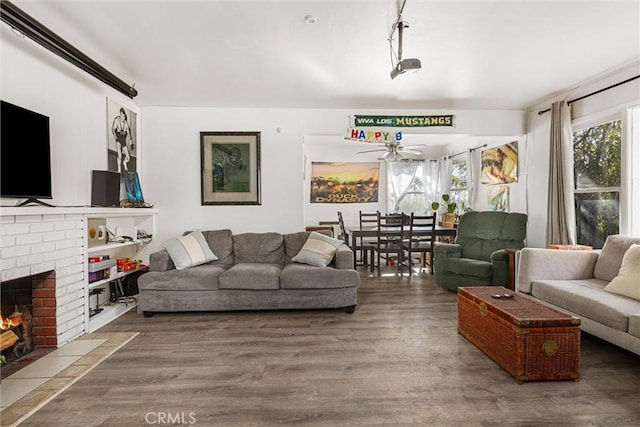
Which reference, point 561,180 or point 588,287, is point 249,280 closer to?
point 588,287

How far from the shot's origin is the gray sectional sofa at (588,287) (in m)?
2.33

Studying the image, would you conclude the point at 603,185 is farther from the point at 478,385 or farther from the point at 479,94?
the point at 478,385

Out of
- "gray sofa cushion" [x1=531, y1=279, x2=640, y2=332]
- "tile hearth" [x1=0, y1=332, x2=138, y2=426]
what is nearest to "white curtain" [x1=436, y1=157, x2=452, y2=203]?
"gray sofa cushion" [x1=531, y1=279, x2=640, y2=332]

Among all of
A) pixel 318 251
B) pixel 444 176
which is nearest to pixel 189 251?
pixel 318 251

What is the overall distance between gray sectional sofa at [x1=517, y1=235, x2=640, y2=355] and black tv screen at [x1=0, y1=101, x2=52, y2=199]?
13.9 feet

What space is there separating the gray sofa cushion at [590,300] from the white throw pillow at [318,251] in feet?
6.71

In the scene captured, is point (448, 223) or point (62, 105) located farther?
point (448, 223)

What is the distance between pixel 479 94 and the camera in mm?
4223

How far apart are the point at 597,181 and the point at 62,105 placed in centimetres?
559

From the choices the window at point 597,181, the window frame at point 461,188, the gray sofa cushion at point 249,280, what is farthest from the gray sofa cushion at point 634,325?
the window frame at point 461,188

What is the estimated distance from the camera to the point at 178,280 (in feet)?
11.7

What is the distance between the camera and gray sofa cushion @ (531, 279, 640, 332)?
7.69 ft

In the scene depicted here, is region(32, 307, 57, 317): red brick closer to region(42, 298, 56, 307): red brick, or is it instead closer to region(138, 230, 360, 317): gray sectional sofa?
region(42, 298, 56, 307): red brick

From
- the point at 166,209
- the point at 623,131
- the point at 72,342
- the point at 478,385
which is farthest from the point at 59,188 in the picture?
the point at 623,131
